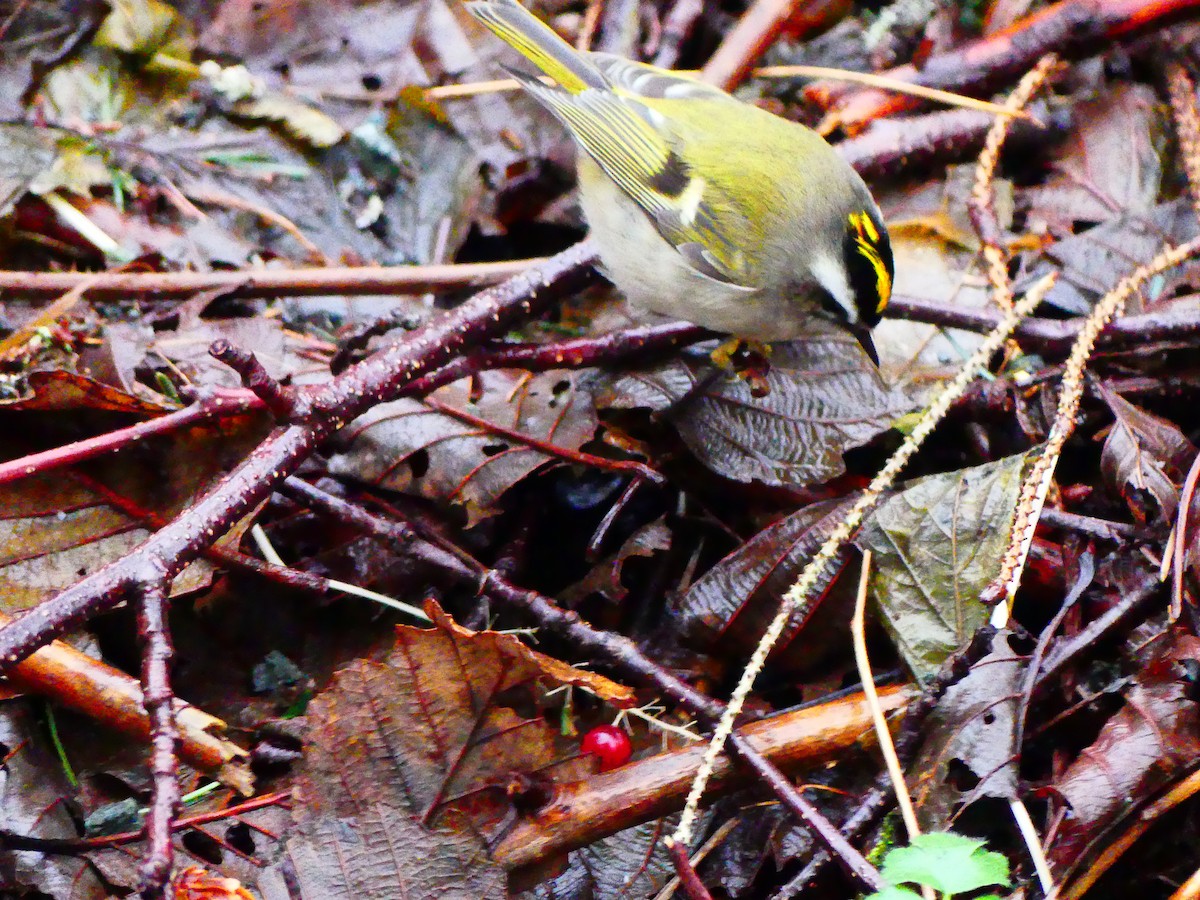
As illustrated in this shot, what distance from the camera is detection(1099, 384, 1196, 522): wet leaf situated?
2.32 meters

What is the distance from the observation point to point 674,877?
208cm

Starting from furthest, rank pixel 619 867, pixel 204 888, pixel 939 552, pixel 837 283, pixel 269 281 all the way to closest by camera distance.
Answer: pixel 269 281, pixel 837 283, pixel 939 552, pixel 619 867, pixel 204 888

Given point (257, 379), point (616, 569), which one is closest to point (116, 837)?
point (257, 379)

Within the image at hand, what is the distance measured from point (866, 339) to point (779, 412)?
349 millimetres

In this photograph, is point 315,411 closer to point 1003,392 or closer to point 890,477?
point 890,477

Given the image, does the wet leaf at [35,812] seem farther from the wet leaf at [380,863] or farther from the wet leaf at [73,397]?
the wet leaf at [73,397]

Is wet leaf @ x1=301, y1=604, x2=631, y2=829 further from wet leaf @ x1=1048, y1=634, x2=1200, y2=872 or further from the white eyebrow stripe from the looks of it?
the white eyebrow stripe

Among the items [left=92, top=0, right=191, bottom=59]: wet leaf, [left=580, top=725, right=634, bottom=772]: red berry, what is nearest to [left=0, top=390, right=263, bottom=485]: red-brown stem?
[left=580, top=725, right=634, bottom=772]: red berry

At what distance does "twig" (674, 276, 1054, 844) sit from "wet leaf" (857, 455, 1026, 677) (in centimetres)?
8

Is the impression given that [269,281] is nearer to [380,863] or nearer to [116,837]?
[116,837]

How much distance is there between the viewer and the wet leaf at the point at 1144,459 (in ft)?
7.63

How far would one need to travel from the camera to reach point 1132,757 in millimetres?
1913

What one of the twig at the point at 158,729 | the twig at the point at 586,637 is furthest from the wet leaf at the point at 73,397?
the twig at the point at 158,729

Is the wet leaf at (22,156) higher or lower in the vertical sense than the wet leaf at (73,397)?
higher
